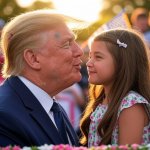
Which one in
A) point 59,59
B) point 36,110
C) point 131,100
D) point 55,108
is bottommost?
point 131,100

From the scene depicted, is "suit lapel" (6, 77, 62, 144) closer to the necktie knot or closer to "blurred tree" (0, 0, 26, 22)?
the necktie knot

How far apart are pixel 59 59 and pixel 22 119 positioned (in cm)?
58

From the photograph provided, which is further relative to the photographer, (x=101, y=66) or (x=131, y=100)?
(x=101, y=66)

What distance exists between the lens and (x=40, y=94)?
14.3ft

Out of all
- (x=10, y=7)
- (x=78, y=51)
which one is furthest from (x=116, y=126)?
(x=10, y=7)

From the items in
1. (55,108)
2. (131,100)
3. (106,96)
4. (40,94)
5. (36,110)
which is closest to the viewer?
(36,110)

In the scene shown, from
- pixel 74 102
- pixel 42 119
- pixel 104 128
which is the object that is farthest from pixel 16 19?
pixel 74 102

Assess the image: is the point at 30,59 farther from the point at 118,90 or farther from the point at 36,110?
the point at 118,90

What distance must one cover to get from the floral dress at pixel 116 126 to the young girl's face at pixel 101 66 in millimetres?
217

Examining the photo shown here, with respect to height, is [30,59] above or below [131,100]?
above

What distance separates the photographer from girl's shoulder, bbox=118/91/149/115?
466 centimetres

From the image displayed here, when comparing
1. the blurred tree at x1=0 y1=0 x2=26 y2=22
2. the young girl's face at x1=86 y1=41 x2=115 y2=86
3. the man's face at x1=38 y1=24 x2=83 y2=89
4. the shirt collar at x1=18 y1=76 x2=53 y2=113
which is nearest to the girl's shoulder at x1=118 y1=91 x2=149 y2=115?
the young girl's face at x1=86 y1=41 x2=115 y2=86

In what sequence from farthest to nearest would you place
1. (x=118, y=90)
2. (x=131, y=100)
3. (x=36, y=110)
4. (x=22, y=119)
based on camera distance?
(x=118, y=90) < (x=131, y=100) < (x=36, y=110) < (x=22, y=119)

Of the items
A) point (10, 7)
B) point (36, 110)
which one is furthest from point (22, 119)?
point (10, 7)
